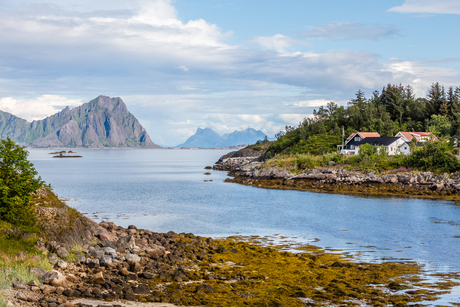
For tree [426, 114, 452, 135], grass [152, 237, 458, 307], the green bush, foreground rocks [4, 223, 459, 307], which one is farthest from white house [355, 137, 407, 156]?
foreground rocks [4, 223, 459, 307]

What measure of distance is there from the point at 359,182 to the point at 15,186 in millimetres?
60278

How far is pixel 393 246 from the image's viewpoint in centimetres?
2928

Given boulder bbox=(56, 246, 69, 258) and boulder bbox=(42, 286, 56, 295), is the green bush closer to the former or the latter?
boulder bbox=(56, 246, 69, 258)

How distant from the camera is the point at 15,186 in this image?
19766mm

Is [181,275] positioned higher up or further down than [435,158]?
further down

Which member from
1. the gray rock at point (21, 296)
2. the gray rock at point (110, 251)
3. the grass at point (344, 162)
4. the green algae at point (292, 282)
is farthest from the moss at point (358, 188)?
the gray rock at point (21, 296)

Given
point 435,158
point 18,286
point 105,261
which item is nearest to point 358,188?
point 435,158

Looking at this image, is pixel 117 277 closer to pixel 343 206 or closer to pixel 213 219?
→ pixel 213 219

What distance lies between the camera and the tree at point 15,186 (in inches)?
768

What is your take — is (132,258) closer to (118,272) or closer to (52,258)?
(118,272)

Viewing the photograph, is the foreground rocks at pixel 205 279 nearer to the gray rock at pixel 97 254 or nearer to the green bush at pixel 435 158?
the gray rock at pixel 97 254

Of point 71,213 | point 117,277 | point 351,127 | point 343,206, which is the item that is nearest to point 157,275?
point 117,277

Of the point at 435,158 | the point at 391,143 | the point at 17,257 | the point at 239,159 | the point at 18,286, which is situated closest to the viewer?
the point at 18,286

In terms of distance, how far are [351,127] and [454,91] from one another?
31.4 m
